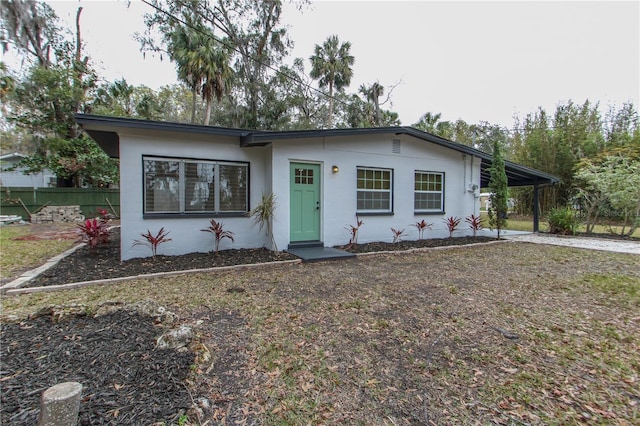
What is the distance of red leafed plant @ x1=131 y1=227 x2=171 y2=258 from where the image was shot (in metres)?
5.94

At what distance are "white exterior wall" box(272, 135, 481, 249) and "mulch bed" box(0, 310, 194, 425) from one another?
447cm

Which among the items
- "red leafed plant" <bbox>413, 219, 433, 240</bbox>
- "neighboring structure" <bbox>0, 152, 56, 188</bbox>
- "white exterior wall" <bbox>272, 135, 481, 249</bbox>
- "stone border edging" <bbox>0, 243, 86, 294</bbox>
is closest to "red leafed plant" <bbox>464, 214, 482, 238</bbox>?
"white exterior wall" <bbox>272, 135, 481, 249</bbox>

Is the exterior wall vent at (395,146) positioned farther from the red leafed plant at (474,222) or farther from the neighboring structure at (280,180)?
the red leafed plant at (474,222)

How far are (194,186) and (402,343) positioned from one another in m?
5.36

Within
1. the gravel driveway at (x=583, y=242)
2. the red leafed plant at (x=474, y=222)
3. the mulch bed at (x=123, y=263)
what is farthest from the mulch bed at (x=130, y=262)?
the gravel driveway at (x=583, y=242)

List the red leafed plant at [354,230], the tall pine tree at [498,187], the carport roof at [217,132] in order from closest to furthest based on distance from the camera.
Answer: the carport roof at [217,132]
the red leafed plant at [354,230]
the tall pine tree at [498,187]

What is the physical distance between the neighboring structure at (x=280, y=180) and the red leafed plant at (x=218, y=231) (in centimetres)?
12

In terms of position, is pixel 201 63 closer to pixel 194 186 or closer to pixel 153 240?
pixel 194 186

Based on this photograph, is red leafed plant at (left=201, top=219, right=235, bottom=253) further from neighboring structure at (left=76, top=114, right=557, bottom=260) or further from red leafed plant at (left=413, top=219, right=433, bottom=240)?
red leafed plant at (left=413, top=219, right=433, bottom=240)

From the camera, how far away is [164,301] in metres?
3.84

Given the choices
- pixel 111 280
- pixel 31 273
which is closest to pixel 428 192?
pixel 111 280

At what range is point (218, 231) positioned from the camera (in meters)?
6.59

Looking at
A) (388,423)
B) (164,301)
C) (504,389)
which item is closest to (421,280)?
(504,389)

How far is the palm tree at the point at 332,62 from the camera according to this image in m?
18.6
